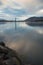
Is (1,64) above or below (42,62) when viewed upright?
above

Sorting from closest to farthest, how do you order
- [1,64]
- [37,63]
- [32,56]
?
[1,64] → [37,63] → [32,56]

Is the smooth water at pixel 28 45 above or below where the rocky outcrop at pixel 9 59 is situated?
below

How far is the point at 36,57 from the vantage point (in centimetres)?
1407

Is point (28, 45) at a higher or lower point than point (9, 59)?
lower

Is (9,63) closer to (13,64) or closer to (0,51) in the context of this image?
(13,64)

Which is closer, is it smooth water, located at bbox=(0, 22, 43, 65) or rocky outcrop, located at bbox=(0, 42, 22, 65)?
rocky outcrop, located at bbox=(0, 42, 22, 65)

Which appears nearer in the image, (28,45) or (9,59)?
(9,59)


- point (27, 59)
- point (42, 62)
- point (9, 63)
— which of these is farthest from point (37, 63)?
point (9, 63)

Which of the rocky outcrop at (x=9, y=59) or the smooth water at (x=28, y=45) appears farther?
the smooth water at (x=28, y=45)

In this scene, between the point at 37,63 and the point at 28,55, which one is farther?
the point at 28,55

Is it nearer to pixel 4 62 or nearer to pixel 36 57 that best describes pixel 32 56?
pixel 36 57

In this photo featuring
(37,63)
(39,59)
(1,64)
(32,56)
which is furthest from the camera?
(32,56)

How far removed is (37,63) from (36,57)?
64.9 inches

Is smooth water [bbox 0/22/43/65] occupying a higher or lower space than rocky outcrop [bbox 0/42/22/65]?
lower
